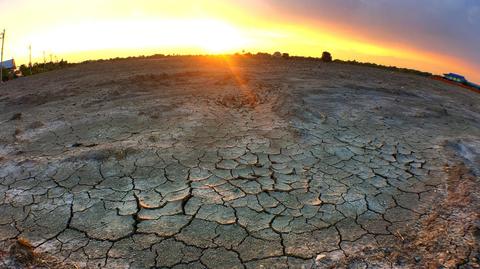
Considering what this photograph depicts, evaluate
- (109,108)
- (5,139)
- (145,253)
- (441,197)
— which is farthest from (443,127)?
(5,139)

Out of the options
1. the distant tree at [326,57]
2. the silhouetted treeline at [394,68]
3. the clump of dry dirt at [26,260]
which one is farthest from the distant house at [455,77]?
the clump of dry dirt at [26,260]

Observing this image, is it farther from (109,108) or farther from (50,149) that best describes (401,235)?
(109,108)

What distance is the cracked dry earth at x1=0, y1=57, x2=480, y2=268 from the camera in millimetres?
3154

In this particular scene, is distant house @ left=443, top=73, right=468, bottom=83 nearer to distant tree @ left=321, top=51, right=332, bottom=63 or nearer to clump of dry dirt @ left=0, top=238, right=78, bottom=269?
distant tree @ left=321, top=51, right=332, bottom=63

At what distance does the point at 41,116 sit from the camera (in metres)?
7.01

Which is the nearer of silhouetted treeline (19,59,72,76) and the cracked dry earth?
the cracked dry earth

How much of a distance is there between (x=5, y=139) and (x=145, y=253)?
407 cm

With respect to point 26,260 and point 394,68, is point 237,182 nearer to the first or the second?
point 26,260

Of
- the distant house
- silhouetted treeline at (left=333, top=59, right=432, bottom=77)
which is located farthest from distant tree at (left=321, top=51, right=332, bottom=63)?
the distant house

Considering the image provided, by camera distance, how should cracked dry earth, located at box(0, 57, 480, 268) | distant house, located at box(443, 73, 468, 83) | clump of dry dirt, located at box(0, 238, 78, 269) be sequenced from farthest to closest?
distant house, located at box(443, 73, 468, 83) < cracked dry earth, located at box(0, 57, 480, 268) < clump of dry dirt, located at box(0, 238, 78, 269)

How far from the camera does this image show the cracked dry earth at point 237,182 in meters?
3.15

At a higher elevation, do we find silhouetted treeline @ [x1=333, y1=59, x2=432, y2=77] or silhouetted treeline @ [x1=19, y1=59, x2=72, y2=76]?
silhouetted treeline @ [x1=333, y1=59, x2=432, y2=77]

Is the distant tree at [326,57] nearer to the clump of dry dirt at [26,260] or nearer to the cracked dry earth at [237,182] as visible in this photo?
the cracked dry earth at [237,182]

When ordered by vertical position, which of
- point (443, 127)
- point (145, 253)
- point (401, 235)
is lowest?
point (145, 253)
